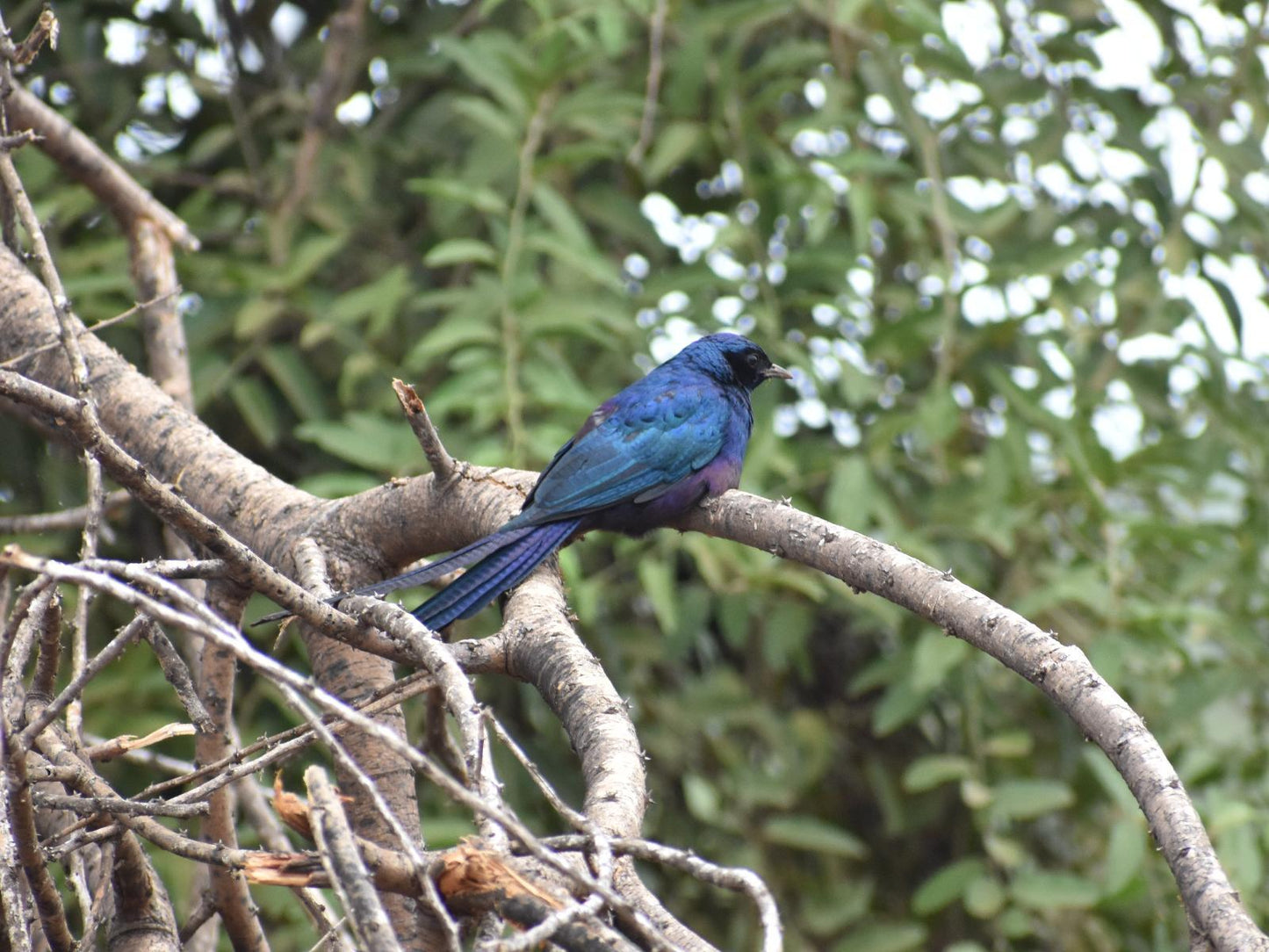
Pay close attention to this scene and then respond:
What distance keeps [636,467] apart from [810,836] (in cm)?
135

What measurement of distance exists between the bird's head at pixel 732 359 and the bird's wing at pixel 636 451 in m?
0.25

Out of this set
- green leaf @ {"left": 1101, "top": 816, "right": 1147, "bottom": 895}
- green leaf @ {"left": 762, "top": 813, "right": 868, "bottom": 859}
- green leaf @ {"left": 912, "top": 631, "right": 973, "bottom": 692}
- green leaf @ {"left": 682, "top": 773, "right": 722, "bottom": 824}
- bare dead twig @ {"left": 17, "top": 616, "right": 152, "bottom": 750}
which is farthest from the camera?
green leaf @ {"left": 682, "top": 773, "right": 722, "bottom": 824}

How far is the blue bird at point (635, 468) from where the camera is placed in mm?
2736

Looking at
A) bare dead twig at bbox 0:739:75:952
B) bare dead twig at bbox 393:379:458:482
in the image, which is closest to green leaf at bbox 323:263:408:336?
bare dead twig at bbox 393:379:458:482

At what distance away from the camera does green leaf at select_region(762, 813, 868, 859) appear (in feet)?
13.5

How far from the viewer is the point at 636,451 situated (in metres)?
3.59

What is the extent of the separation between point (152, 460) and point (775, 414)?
201 centimetres

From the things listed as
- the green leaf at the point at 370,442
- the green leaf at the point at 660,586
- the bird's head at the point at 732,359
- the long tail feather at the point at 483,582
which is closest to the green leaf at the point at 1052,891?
the green leaf at the point at 660,586

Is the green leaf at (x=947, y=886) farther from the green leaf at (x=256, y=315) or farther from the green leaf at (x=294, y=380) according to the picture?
the green leaf at (x=256, y=315)

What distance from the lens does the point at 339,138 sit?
4.40 meters

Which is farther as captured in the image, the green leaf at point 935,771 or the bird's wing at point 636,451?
the green leaf at point 935,771

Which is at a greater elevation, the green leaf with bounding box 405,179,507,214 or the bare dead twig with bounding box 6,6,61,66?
the bare dead twig with bounding box 6,6,61,66

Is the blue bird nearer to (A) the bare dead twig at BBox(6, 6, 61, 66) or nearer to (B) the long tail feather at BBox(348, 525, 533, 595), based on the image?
(B) the long tail feather at BBox(348, 525, 533, 595)

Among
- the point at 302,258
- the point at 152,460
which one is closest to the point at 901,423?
the point at 302,258
